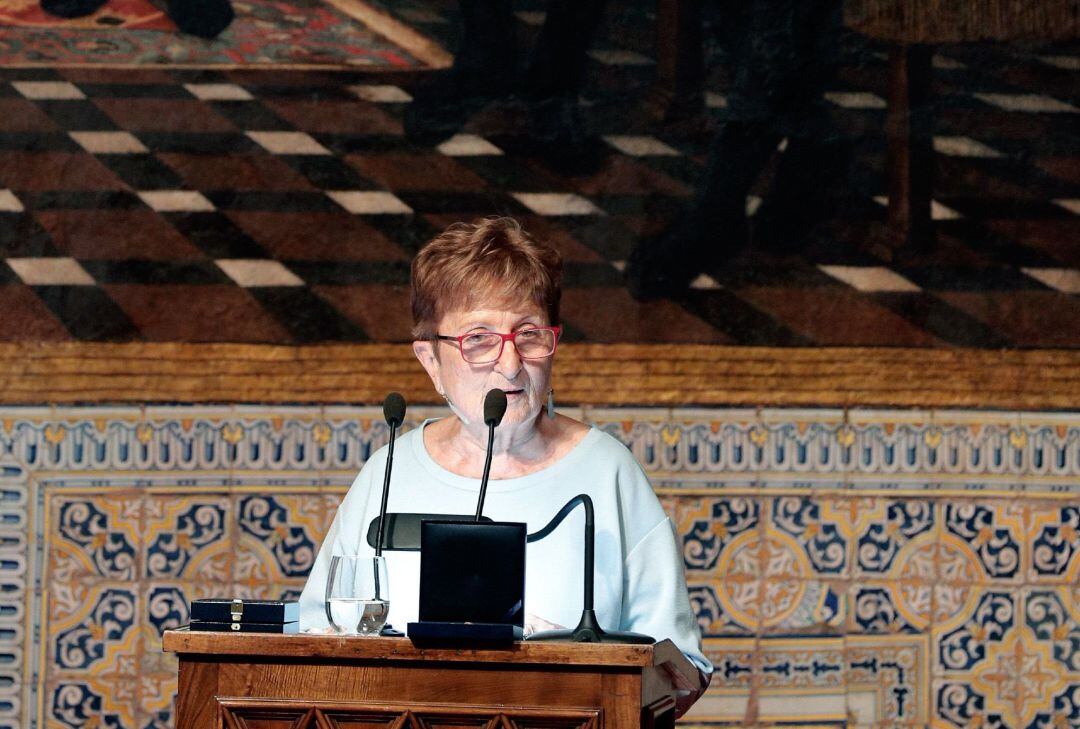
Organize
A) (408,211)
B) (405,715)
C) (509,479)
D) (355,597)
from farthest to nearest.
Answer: (408,211) < (509,479) < (355,597) < (405,715)

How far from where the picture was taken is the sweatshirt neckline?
7.94 feet

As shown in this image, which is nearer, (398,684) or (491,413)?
(398,684)

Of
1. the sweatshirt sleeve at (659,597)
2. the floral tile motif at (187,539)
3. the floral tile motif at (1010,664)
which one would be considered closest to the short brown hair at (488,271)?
the sweatshirt sleeve at (659,597)

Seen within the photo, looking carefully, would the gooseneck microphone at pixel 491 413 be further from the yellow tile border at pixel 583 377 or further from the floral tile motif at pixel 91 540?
the floral tile motif at pixel 91 540

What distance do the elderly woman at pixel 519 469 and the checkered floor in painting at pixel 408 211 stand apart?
1.90 m

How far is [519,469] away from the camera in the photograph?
2.46 metres

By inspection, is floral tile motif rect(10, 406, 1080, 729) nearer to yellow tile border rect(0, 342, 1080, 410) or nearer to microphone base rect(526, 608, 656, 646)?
yellow tile border rect(0, 342, 1080, 410)

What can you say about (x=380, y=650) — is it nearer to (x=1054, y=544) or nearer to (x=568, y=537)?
(x=568, y=537)

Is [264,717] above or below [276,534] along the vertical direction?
below

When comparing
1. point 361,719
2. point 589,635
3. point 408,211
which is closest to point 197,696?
point 361,719

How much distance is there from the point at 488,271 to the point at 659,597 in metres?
0.57

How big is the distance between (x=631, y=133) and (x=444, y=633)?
286 centimetres

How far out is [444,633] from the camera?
1.88 metres

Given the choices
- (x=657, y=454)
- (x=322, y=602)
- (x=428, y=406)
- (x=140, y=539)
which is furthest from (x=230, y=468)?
(x=322, y=602)
